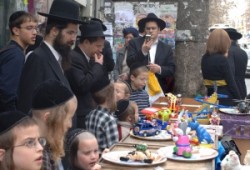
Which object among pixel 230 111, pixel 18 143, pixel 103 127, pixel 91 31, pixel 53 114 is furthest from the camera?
pixel 230 111

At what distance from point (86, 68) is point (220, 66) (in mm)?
2124

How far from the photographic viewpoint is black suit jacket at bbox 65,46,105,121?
12.6 ft

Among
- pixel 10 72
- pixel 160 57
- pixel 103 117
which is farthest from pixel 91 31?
pixel 160 57

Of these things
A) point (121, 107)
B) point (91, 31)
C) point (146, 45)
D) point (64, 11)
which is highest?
point (64, 11)

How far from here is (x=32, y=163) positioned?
226 centimetres

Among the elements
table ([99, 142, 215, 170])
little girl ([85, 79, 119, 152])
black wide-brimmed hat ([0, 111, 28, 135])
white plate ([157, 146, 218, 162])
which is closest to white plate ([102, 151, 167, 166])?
table ([99, 142, 215, 170])

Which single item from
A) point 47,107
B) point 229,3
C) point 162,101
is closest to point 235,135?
point 162,101

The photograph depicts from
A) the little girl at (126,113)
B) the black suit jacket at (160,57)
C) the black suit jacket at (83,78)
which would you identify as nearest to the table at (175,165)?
the black suit jacket at (83,78)

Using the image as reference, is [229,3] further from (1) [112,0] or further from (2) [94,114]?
(2) [94,114]

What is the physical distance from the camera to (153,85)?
5.51 m

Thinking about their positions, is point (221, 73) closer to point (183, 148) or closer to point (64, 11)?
point (64, 11)

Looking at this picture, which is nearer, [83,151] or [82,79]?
[83,151]

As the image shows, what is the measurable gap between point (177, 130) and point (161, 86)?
2.78 meters

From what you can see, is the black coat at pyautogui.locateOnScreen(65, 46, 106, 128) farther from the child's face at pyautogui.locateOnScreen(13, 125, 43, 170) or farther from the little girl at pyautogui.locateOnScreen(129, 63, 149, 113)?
the child's face at pyautogui.locateOnScreen(13, 125, 43, 170)
